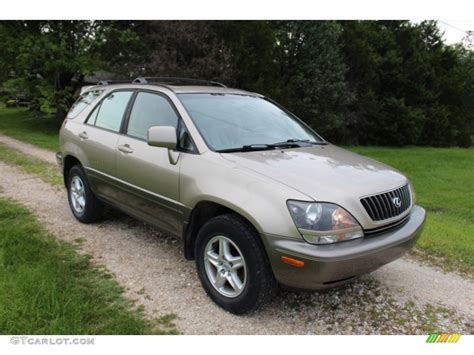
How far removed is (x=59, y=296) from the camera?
329 centimetres

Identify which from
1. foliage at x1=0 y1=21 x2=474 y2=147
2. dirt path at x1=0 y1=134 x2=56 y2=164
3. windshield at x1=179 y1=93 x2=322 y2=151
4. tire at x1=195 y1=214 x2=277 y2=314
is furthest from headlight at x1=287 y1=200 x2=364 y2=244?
foliage at x1=0 y1=21 x2=474 y2=147

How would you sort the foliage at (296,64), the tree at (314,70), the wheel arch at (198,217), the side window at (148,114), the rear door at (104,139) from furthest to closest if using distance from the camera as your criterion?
the tree at (314,70) < the foliage at (296,64) < the rear door at (104,139) < the side window at (148,114) < the wheel arch at (198,217)

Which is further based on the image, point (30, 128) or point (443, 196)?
point (30, 128)

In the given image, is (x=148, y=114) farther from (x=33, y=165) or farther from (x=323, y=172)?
(x=33, y=165)

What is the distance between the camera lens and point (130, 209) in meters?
4.30

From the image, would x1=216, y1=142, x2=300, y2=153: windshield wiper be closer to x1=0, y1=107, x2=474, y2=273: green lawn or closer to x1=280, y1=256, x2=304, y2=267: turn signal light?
x1=280, y1=256, x2=304, y2=267: turn signal light

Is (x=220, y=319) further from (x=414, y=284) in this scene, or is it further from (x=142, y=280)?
(x=414, y=284)

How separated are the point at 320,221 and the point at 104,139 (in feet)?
9.34

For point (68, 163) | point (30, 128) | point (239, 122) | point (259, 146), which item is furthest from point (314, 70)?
point (259, 146)

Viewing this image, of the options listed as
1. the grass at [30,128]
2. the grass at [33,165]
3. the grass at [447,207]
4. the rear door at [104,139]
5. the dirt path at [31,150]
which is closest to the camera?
the rear door at [104,139]

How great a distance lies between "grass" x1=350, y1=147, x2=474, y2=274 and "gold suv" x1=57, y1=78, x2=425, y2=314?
4.83ft

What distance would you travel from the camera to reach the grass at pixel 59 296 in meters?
2.98

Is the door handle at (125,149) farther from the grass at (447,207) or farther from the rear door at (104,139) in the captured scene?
the grass at (447,207)

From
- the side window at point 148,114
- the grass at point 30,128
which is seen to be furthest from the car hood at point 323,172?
the grass at point 30,128
